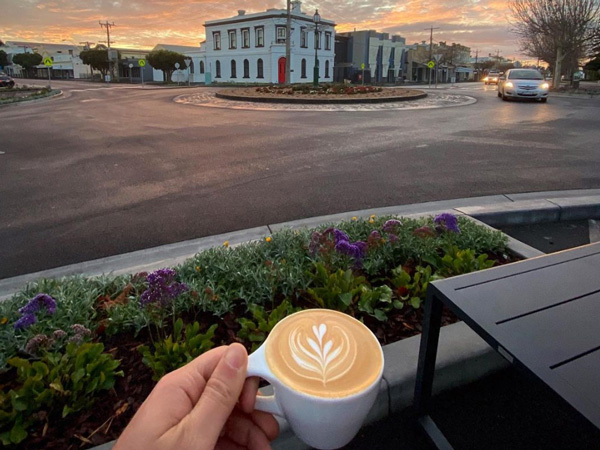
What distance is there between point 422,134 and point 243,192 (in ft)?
20.0

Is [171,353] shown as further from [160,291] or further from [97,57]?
[97,57]

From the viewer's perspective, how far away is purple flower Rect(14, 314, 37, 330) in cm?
204

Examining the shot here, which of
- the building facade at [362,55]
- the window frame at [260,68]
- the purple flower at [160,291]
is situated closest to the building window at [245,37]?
the window frame at [260,68]

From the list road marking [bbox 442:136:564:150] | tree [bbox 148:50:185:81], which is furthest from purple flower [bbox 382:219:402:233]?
tree [bbox 148:50:185:81]

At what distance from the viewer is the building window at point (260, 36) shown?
50.1 metres

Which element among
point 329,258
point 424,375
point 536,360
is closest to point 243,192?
point 329,258

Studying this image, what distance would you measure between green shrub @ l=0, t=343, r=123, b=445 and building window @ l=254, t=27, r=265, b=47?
52987mm

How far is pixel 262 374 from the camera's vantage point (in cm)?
96

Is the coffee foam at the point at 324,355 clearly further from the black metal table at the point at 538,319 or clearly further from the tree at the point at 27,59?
the tree at the point at 27,59

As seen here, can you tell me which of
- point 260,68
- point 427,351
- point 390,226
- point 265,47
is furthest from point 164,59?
point 427,351

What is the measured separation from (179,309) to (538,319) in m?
1.83

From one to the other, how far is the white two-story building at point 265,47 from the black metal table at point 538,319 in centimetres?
5024

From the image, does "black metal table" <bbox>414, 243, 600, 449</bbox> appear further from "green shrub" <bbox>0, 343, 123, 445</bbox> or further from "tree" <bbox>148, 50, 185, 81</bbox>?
"tree" <bbox>148, 50, 185, 81</bbox>

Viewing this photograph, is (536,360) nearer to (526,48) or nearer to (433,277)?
(433,277)
